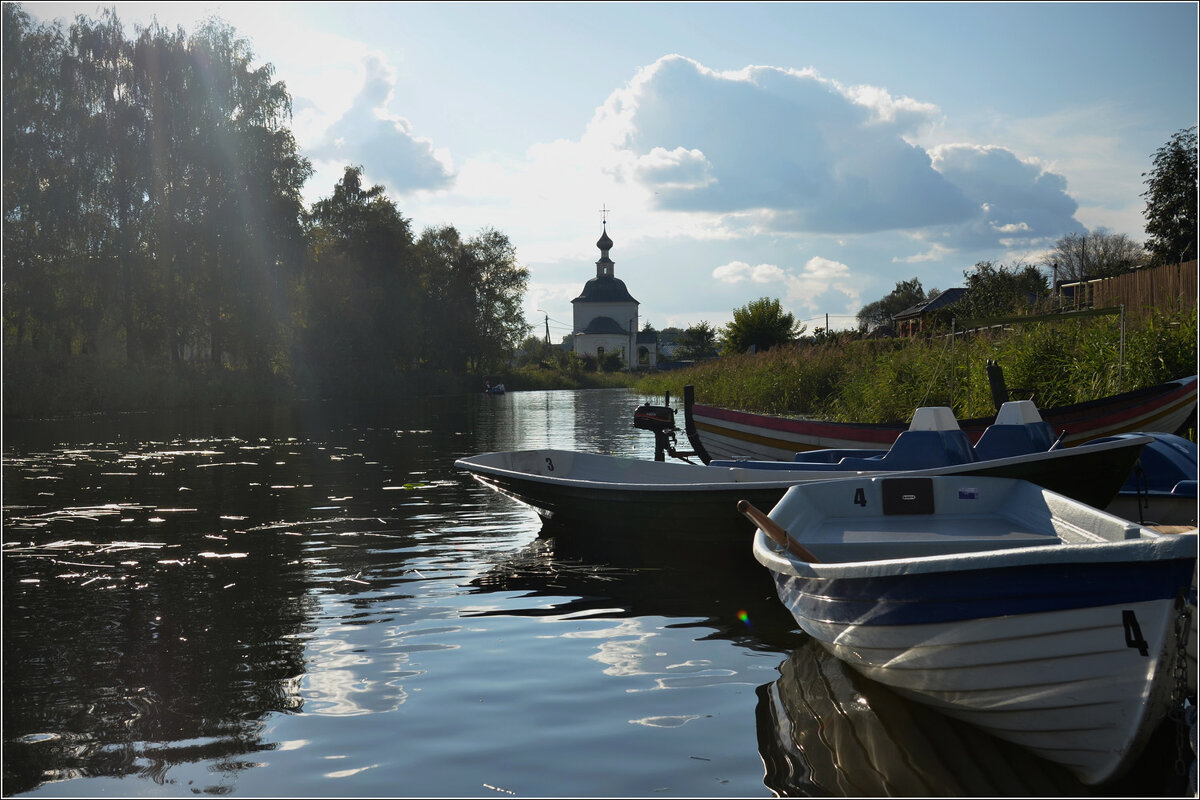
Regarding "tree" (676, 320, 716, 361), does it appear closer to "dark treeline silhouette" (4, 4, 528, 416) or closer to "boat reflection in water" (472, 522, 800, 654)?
"dark treeline silhouette" (4, 4, 528, 416)

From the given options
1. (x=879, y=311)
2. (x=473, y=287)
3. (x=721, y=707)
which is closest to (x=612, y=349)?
(x=879, y=311)

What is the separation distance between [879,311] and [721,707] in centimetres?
9811

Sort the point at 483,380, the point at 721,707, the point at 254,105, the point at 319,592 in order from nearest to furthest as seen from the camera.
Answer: the point at 721,707 < the point at 319,592 < the point at 254,105 < the point at 483,380

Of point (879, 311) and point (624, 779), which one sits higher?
point (879, 311)

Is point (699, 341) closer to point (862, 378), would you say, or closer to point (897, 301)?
point (897, 301)

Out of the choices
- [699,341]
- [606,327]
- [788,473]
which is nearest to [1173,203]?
[788,473]

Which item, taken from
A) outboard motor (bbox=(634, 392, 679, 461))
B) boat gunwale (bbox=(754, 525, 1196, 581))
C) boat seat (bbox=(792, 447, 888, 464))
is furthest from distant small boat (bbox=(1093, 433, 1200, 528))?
outboard motor (bbox=(634, 392, 679, 461))

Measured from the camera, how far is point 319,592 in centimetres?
728

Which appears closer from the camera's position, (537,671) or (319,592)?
(537,671)

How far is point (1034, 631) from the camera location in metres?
3.64

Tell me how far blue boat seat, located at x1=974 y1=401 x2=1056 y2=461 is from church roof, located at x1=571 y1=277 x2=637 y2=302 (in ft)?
344

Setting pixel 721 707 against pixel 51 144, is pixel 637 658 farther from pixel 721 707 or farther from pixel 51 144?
pixel 51 144

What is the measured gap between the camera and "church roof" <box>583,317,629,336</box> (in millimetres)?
109875

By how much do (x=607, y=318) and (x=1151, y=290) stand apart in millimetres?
96031
